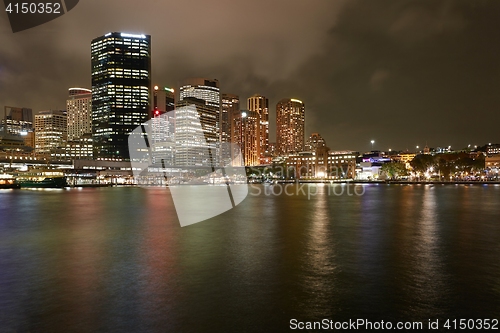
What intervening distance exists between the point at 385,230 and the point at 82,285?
57.2 feet

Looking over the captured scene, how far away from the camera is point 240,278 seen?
1170 cm

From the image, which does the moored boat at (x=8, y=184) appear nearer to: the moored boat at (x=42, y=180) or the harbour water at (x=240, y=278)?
the moored boat at (x=42, y=180)

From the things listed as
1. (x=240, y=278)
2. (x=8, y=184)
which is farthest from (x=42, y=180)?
(x=240, y=278)

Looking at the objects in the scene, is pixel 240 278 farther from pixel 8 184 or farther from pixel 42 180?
pixel 42 180

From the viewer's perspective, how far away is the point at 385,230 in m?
21.8

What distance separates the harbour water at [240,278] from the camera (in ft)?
28.1

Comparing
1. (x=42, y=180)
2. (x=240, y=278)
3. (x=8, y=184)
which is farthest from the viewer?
(x=42, y=180)

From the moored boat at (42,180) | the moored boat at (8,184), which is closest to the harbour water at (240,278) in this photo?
the moored boat at (8,184)

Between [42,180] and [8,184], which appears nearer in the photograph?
[8,184]

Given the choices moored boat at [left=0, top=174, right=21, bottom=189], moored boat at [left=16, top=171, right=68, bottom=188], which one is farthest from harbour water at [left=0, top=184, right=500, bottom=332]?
moored boat at [left=16, top=171, right=68, bottom=188]

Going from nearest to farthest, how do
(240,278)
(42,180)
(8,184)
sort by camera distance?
(240,278) < (8,184) < (42,180)

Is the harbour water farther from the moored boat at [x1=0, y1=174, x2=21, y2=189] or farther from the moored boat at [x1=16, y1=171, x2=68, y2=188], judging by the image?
the moored boat at [x1=16, y1=171, x2=68, y2=188]

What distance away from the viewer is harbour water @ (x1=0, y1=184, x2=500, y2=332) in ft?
28.1

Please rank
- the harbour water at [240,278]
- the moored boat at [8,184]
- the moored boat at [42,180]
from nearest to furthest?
the harbour water at [240,278]
the moored boat at [8,184]
the moored boat at [42,180]
